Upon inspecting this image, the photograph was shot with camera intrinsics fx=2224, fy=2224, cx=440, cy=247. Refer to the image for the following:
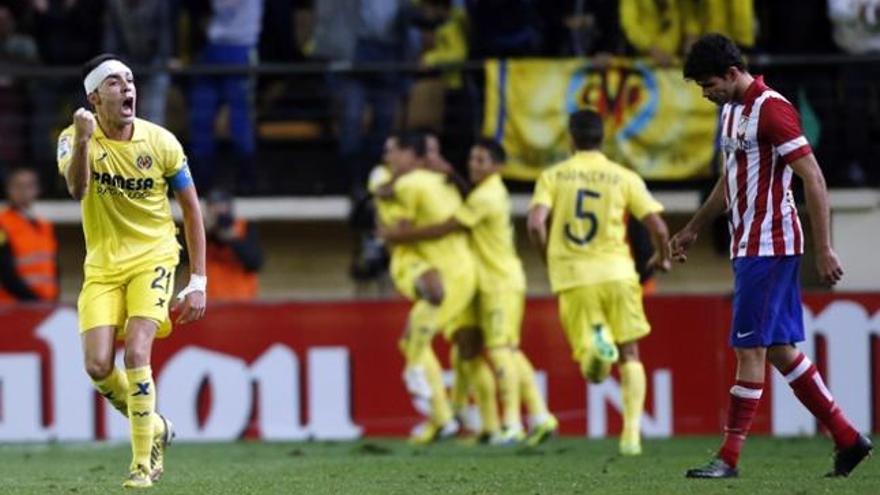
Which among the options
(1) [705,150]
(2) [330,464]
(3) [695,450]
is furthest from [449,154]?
(2) [330,464]

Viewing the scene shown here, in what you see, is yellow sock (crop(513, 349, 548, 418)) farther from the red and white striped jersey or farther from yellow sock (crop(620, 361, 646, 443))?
the red and white striped jersey

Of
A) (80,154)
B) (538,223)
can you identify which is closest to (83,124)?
(80,154)

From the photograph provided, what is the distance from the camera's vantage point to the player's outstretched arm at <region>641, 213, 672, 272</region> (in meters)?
14.0

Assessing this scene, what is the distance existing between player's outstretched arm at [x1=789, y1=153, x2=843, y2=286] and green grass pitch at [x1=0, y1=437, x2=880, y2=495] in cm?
105

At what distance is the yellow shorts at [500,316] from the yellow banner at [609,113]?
7.21 ft

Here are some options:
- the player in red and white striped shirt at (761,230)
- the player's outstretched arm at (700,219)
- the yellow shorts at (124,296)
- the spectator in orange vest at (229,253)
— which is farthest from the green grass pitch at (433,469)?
the spectator in orange vest at (229,253)

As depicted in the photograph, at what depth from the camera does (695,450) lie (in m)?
15.9

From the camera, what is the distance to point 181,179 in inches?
449

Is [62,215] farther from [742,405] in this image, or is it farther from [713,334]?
[742,405]

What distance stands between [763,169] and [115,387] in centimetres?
354

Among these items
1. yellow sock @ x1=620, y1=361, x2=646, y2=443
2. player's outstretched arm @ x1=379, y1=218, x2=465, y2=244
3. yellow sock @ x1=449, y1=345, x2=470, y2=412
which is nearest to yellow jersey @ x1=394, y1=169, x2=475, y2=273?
player's outstretched arm @ x1=379, y1=218, x2=465, y2=244

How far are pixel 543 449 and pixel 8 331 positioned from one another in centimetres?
511

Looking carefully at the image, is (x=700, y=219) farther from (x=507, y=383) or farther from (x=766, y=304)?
(x=507, y=383)

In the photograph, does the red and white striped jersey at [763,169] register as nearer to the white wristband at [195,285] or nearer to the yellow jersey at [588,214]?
the white wristband at [195,285]
